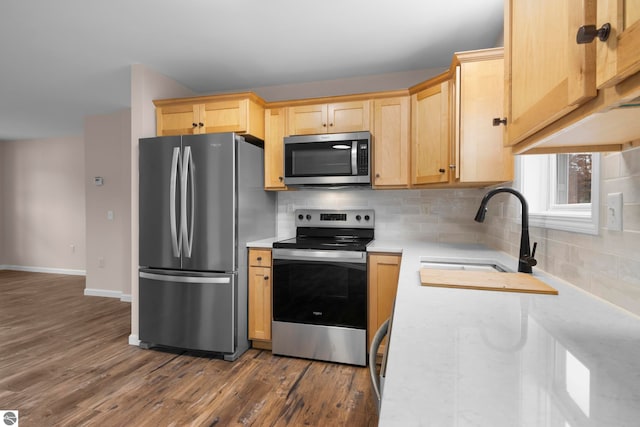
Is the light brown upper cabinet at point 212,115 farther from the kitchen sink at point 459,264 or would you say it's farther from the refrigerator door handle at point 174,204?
the kitchen sink at point 459,264

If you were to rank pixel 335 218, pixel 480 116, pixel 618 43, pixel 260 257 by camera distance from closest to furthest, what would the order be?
pixel 618 43, pixel 480 116, pixel 260 257, pixel 335 218

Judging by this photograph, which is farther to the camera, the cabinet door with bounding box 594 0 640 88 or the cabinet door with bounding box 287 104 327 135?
the cabinet door with bounding box 287 104 327 135

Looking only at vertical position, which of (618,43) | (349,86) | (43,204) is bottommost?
(43,204)

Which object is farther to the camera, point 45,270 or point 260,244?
point 45,270

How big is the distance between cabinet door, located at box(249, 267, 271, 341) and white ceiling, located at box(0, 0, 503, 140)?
70.7 inches

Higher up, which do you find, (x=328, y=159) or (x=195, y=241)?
(x=328, y=159)

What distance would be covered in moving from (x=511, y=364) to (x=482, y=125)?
A: 180 cm

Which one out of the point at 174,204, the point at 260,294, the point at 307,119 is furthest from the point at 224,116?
the point at 260,294

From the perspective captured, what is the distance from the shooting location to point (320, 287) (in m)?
2.51

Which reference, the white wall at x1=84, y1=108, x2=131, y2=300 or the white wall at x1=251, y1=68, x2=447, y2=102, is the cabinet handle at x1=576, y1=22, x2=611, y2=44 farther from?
the white wall at x1=84, y1=108, x2=131, y2=300

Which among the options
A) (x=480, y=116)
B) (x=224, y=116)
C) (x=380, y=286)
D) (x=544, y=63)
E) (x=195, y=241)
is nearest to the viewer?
(x=544, y=63)

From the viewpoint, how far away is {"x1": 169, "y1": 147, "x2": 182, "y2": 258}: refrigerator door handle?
2562 mm

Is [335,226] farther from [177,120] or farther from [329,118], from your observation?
[177,120]

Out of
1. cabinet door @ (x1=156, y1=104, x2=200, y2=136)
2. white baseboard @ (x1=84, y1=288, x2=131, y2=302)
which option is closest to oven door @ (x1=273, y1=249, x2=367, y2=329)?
cabinet door @ (x1=156, y1=104, x2=200, y2=136)
